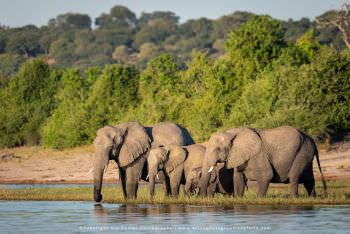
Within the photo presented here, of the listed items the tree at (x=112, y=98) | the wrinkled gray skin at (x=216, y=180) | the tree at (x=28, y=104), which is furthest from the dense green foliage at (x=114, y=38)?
the wrinkled gray skin at (x=216, y=180)

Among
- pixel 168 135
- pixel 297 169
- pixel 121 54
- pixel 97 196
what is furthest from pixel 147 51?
pixel 297 169

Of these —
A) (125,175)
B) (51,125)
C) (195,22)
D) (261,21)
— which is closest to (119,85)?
(51,125)

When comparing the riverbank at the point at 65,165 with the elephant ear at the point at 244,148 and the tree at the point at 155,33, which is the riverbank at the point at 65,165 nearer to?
the elephant ear at the point at 244,148

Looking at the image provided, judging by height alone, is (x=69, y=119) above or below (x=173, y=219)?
above

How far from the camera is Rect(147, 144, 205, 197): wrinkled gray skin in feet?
91.8

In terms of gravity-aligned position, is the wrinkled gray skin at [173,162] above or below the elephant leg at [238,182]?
above

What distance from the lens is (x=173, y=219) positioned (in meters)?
23.4

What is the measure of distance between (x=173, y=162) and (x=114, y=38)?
5012 inches

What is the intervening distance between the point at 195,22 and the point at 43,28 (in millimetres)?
23143

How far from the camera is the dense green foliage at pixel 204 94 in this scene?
4166cm

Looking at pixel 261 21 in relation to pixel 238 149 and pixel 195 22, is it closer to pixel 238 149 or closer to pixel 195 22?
pixel 238 149

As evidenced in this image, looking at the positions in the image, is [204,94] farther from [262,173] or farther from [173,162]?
[262,173]

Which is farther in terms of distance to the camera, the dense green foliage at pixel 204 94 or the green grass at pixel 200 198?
the dense green foliage at pixel 204 94

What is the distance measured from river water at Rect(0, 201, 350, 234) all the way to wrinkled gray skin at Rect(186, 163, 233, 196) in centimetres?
202
